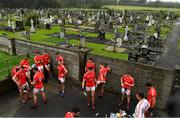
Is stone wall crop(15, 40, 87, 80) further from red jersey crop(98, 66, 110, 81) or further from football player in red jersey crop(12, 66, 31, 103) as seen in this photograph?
football player in red jersey crop(12, 66, 31, 103)

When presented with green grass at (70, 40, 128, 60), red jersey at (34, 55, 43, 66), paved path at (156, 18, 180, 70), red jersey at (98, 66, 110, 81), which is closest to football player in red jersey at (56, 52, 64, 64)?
red jersey at (34, 55, 43, 66)

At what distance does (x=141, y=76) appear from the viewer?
9.27 metres

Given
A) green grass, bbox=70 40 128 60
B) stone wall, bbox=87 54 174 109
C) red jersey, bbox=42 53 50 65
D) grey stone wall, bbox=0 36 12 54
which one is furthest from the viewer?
green grass, bbox=70 40 128 60

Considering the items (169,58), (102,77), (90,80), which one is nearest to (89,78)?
(90,80)

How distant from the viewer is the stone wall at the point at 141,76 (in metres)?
8.66

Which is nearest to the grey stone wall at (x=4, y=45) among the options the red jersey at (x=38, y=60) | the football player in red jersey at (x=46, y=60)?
Answer: the football player in red jersey at (x=46, y=60)

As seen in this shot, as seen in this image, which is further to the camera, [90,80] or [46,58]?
[46,58]

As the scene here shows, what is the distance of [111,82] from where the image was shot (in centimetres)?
1017

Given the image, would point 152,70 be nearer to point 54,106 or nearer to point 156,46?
point 54,106

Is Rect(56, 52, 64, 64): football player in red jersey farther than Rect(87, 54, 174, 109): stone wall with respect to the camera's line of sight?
Yes

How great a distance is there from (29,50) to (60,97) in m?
4.78

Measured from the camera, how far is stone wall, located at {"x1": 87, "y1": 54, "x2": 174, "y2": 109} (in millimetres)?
8664

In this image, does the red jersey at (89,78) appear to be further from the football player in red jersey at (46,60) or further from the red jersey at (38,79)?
the football player in red jersey at (46,60)

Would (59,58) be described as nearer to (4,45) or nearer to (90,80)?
(90,80)
